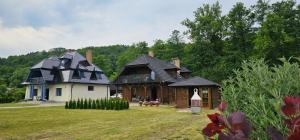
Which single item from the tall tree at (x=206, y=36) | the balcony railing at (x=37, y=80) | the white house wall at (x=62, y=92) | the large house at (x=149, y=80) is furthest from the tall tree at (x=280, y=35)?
the balcony railing at (x=37, y=80)

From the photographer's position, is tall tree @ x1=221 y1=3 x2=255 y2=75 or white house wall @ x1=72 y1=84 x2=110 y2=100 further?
tall tree @ x1=221 y1=3 x2=255 y2=75

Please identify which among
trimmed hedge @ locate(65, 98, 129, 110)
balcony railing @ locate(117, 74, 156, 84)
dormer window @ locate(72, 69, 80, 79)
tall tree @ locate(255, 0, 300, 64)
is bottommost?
trimmed hedge @ locate(65, 98, 129, 110)

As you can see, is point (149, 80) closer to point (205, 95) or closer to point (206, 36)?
point (205, 95)

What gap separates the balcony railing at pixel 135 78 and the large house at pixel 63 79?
6.39m

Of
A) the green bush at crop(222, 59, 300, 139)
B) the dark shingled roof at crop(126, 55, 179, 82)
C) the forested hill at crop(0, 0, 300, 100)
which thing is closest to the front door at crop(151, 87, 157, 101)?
the dark shingled roof at crop(126, 55, 179, 82)

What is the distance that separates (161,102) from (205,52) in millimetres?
15617

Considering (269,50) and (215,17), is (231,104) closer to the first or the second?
(269,50)

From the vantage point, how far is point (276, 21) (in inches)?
1454

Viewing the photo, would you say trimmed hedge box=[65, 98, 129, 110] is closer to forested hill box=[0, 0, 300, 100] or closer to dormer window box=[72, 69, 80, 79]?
dormer window box=[72, 69, 80, 79]

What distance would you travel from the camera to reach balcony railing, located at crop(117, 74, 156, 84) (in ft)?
119

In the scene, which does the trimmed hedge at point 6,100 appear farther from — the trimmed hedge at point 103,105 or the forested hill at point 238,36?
the trimmed hedge at point 103,105

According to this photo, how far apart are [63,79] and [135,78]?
10716 millimetres

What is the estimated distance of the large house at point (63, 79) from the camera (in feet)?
130

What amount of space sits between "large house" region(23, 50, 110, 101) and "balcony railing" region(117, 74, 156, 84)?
6.39 m
